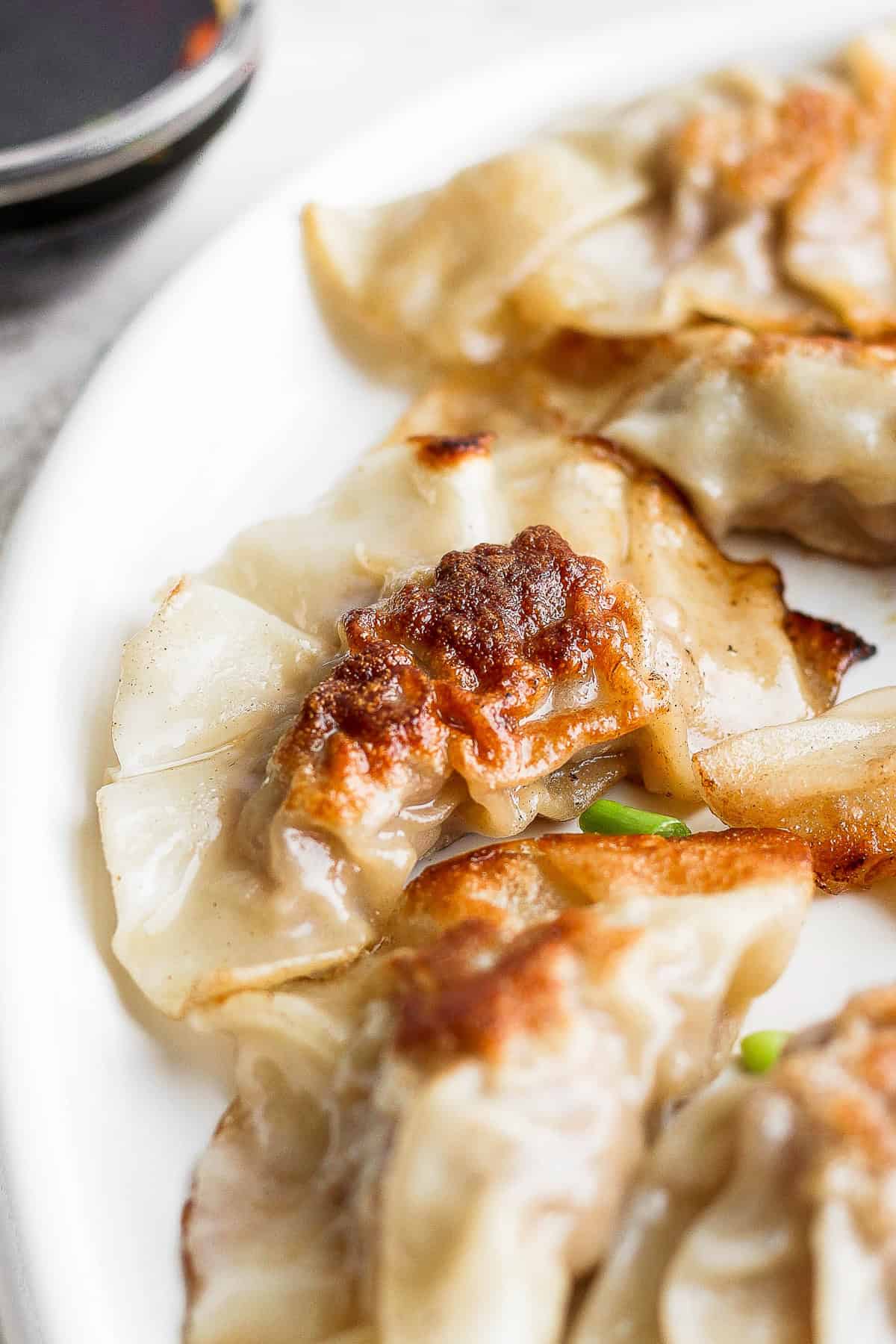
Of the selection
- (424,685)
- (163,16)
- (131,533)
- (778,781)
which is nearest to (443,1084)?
(424,685)

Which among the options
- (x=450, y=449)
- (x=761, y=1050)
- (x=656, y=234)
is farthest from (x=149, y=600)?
(x=656, y=234)

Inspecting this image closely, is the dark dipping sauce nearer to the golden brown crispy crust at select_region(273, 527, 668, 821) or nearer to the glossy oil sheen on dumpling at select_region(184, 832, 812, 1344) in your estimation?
the golden brown crispy crust at select_region(273, 527, 668, 821)

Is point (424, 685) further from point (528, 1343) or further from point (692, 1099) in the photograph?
point (528, 1343)

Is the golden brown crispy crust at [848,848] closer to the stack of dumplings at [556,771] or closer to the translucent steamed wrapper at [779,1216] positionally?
the stack of dumplings at [556,771]

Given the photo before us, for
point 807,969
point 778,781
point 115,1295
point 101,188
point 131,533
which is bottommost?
point 807,969

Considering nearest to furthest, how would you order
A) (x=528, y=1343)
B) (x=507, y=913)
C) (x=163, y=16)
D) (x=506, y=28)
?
(x=528, y=1343) → (x=507, y=913) → (x=163, y=16) → (x=506, y=28)

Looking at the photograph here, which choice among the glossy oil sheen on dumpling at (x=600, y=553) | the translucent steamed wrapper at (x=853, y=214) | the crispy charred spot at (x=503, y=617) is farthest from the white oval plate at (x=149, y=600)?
the crispy charred spot at (x=503, y=617)

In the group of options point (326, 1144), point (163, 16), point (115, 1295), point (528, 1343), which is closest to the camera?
point (528, 1343)

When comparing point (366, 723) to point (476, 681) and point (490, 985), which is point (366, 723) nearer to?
point (476, 681)
